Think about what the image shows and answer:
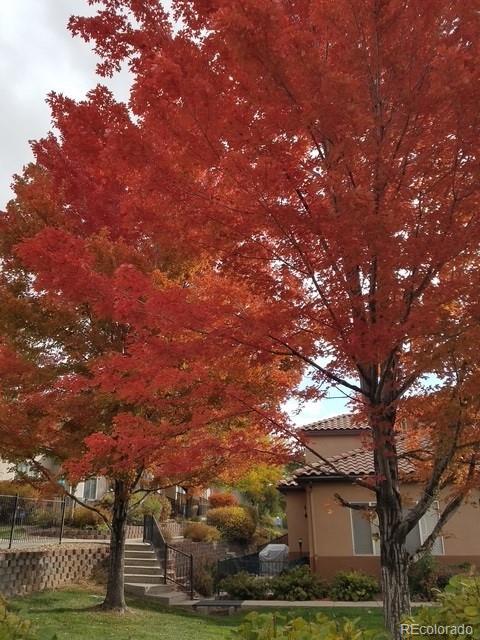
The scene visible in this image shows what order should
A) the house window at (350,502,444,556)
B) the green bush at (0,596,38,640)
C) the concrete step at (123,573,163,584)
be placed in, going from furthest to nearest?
the house window at (350,502,444,556) → the concrete step at (123,573,163,584) → the green bush at (0,596,38,640)

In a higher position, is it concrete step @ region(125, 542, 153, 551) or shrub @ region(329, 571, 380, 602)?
concrete step @ region(125, 542, 153, 551)

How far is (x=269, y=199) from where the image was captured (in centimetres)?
447

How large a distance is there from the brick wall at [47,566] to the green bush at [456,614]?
11.0 meters

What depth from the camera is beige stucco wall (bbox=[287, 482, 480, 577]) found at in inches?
614

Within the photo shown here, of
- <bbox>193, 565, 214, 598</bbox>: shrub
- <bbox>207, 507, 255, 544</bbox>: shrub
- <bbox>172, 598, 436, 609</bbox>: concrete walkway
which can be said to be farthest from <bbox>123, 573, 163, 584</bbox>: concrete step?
<bbox>207, 507, 255, 544</bbox>: shrub

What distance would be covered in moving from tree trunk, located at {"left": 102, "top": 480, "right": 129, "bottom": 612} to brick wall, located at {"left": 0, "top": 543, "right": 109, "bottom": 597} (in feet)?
7.44

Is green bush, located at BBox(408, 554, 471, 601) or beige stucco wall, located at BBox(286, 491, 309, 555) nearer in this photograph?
green bush, located at BBox(408, 554, 471, 601)

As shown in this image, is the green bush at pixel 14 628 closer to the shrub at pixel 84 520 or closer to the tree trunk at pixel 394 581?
the tree trunk at pixel 394 581

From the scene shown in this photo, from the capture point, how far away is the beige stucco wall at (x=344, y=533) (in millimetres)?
15586

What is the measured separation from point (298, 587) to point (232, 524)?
1158 centimetres

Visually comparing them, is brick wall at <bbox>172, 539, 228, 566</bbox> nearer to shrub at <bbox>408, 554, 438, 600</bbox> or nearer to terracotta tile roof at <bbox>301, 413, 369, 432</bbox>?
terracotta tile roof at <bbox>301, 413, 369, 432</bbox>

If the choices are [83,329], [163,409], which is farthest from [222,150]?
[83,329]

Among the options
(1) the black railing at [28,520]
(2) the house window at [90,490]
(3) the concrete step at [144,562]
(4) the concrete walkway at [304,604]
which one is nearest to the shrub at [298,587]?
(4) the concrete walkway at [304,604]

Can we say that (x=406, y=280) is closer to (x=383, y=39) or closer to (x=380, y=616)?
(x=383, y=39)
